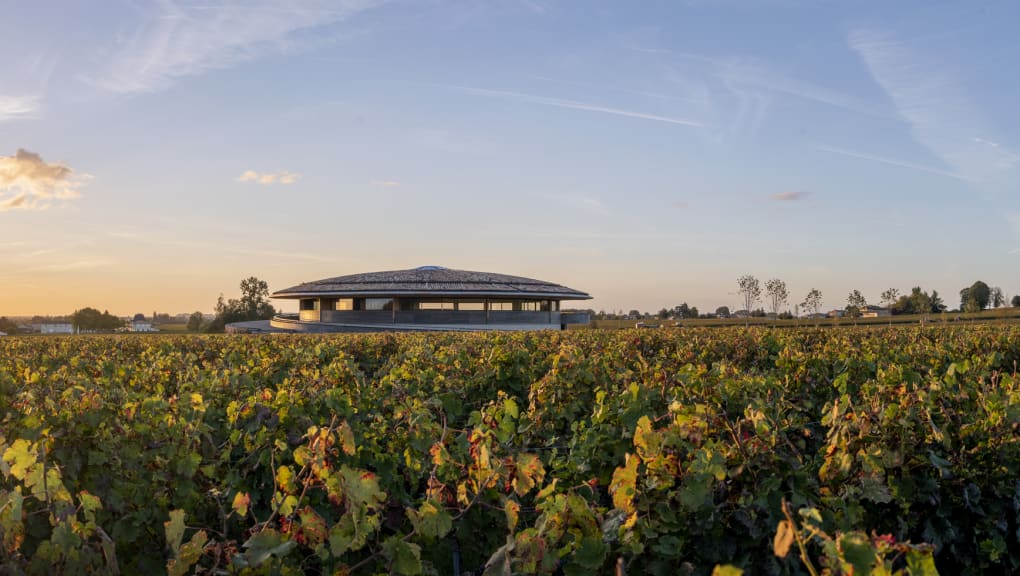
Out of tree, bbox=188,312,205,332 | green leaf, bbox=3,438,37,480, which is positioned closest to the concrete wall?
tree, bbox=188,312,205,332

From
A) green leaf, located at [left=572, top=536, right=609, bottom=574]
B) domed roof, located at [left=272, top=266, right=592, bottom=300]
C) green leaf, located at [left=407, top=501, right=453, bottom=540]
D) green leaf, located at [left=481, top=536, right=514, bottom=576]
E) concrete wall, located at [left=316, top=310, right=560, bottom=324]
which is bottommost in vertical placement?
green leaf, located at [left=572, top=536, right=609, bottom=574]

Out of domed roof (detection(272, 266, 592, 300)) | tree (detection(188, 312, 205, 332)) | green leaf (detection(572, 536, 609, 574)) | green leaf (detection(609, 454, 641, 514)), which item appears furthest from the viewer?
tree (detection(188, 312, 205, 332))

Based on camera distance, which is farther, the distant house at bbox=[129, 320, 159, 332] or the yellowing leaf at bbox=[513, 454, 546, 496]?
the distant house at bbox=[129, 320, 159, 332]

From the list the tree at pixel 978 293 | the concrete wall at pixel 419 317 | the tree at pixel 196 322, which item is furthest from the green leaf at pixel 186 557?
the tree at pixel 978 293

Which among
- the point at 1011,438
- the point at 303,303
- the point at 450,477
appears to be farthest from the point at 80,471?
the point at 303,303

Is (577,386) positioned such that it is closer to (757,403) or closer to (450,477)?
(757,403)

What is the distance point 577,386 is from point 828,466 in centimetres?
302

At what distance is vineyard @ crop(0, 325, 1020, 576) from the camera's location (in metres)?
2.12

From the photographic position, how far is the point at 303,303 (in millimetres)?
59281

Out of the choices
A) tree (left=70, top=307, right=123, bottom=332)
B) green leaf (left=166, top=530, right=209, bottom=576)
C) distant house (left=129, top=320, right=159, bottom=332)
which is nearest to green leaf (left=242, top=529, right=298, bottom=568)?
green leaf (left=166, top=530, right=209, bottom=576)

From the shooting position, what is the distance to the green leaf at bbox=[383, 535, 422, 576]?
80.4 inches

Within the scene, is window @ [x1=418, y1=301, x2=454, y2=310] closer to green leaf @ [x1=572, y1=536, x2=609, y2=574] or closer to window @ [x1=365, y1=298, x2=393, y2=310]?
window @ [x1=365, y1=298, x2=393, y2=310]

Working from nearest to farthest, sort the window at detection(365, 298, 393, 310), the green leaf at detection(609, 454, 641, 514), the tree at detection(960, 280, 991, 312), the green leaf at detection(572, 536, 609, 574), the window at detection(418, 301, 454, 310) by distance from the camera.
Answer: the green leaf at detection(572, 536, 609, 574), the green leaf at detection(609, 454, 641, 514), the window at detection(365, 298, 393, 310), the window at detection(418, 301, 454, 310), the tree at detection(960, 280, 991, 312)

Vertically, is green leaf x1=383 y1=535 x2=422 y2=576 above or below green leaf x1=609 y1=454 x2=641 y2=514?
below
